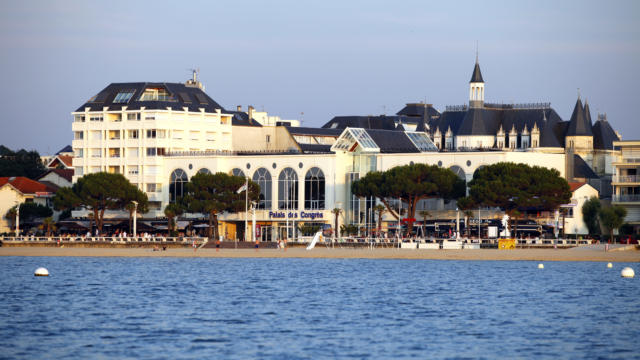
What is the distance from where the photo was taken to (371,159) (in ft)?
451

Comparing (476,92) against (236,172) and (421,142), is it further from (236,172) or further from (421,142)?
(236,172)

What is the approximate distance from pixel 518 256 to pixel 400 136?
4551 centimetres

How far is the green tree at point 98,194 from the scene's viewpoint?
13925 centimetres

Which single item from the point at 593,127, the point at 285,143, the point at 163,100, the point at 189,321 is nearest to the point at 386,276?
the point at 189,321

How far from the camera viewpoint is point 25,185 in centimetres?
15962

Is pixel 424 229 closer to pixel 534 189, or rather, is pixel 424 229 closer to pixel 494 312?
pixel 534 189

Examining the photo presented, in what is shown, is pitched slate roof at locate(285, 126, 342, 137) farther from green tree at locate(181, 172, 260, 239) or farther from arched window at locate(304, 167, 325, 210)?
green tree at locate(181, 172, 260, 239)

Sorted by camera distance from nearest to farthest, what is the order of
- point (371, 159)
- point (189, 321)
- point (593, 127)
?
point (189, 321) < point (371, 159) < point (593, 127)

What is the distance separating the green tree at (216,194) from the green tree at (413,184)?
15761mm

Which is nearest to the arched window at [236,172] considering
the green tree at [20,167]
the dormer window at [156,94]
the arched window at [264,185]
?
the arched window at [264,185]

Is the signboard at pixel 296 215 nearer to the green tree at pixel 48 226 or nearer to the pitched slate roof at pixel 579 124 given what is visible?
the green tree at pixel 48 226

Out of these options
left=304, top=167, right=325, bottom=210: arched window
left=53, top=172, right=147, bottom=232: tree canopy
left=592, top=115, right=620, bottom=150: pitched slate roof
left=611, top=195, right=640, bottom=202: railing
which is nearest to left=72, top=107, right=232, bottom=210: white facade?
left=53, top=172, right=147, bottom=232: tree canopy

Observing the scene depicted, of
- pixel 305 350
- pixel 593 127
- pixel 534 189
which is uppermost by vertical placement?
pixel 593 127

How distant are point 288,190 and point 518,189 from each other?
30.9 meters
